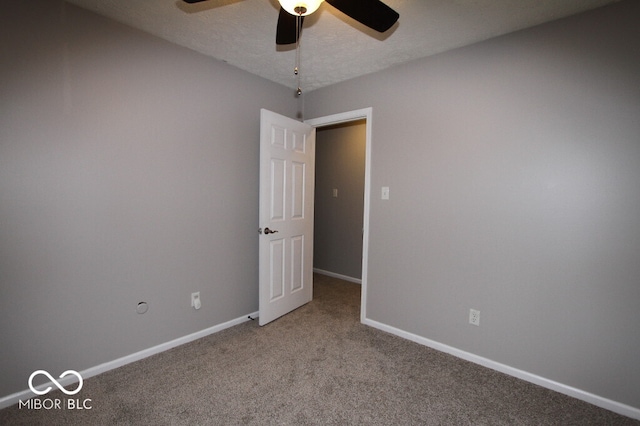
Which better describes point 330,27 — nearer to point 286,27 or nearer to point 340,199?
point 286,27

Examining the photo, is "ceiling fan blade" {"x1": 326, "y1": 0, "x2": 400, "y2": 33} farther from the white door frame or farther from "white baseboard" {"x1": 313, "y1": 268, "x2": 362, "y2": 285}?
"white baseboard" {"x1": 313, "y1": 268, "x2": 362, "y2": 285}

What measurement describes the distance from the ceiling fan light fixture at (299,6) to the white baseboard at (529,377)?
250 centimetres

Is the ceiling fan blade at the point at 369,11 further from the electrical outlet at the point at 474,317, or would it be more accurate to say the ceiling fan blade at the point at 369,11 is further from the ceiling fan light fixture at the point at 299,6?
the electrical outlet at the point at 474,317

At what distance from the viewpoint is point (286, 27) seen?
169cm

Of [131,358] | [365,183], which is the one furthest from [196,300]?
[365,183]

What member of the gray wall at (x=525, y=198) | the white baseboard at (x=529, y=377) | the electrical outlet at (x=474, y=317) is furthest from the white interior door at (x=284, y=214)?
the electrical outlet at (x=474, y=317)

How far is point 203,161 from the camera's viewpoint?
2.53m

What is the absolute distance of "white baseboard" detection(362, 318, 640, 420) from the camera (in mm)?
1777

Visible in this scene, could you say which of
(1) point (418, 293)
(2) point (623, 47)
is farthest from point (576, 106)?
(1) point (418, 293)

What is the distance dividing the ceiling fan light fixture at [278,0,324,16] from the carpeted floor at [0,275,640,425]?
7.01 feet

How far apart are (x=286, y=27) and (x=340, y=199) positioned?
2.98 metres

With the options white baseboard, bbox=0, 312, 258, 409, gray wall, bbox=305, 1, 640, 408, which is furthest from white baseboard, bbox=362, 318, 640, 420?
white baseboard, bbox=0, 312, 258, 409

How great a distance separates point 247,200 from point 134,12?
1.59m

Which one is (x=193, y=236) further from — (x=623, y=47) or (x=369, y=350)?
(x=623, y=47)
